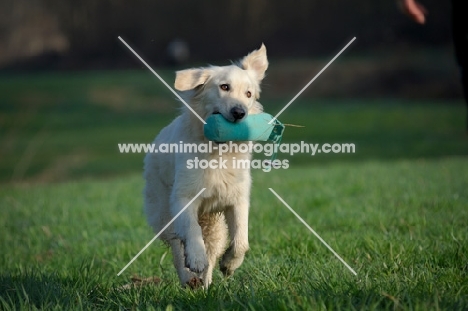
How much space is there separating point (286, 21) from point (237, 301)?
2903 cm

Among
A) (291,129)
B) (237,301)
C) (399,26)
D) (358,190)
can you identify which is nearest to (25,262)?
(237,301)

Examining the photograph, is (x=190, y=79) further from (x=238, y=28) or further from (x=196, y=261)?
(x=238, y=28)

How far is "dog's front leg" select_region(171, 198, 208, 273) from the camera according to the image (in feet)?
17.0

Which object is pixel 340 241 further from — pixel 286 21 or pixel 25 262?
pixel 286 21

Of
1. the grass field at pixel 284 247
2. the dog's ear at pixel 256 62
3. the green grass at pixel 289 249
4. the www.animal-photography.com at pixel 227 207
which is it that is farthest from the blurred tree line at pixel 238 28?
the dog's ear at pixel 256 62

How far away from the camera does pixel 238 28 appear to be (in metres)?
31.0

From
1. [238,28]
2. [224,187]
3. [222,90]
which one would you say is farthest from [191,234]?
[238,28]

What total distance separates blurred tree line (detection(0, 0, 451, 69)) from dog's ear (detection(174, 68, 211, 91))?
75.5 ft

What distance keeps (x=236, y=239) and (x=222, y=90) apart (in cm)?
119

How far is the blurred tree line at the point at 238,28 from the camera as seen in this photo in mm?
30703

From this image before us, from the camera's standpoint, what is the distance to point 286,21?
106 ft

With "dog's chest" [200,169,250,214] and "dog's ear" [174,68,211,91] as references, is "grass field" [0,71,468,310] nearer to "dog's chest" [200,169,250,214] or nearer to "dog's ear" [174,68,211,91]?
"dog's chest" [200,169,250,214]

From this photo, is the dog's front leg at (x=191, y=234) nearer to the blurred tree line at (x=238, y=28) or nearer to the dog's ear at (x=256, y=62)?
the dog's ear at (x=256, y=62)

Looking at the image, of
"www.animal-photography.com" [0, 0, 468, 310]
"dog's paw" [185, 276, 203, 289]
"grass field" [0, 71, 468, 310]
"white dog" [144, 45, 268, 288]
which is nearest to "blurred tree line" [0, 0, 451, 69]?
"www.animal-photography.com" [0, 0, 468, 310]
